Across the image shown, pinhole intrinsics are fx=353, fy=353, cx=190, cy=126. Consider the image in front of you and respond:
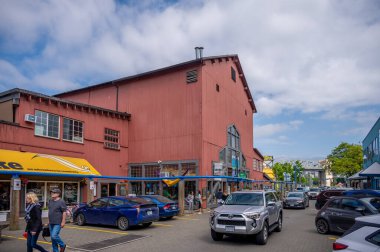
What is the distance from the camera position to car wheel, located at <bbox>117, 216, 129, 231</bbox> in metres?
15.2

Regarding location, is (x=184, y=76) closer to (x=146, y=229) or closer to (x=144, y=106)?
(x=144, y=106)

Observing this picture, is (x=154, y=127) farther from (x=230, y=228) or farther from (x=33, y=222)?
(x=33, y=222)

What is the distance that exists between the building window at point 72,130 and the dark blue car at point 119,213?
9.97 meters

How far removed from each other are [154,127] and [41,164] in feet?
39.0

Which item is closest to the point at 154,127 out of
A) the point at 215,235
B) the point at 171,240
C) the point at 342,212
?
the point at 171,240

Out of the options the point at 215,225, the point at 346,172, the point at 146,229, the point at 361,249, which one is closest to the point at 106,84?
the point at 146,229

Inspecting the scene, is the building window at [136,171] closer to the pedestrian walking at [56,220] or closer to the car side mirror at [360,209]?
the car side mirror at [360,209]

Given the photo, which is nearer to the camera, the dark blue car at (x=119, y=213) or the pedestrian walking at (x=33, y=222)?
the pedestrian walking at (x=33, y=222)

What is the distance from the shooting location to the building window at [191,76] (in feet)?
98.6

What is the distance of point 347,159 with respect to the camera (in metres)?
74.3

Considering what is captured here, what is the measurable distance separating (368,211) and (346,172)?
67.4m

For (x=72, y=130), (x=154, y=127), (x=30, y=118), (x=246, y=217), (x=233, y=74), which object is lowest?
(x=246, y=217)

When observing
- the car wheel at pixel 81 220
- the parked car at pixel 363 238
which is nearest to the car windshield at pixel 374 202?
the parked car at pixel 363 238

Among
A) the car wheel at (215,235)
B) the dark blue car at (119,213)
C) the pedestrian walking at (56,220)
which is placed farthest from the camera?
the dark blue car at (119,213)
